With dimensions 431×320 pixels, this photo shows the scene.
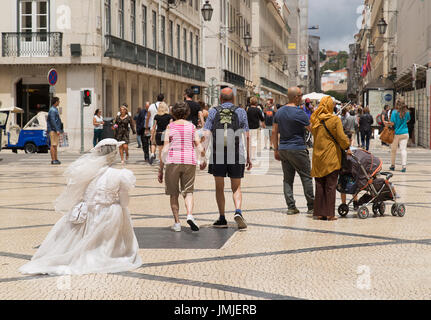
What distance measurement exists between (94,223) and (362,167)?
481cm

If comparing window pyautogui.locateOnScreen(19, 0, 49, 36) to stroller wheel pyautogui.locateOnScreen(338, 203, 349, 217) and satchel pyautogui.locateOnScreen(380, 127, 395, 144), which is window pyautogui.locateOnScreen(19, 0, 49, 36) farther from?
stroller wheel pyautogui.locateOnScreen(338, 203, 349, 217)

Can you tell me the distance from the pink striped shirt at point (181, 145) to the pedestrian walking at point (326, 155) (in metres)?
1.97

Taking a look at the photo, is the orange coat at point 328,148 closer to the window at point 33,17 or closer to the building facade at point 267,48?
the window at point 33,17

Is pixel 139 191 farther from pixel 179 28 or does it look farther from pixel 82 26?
pixel 179 28

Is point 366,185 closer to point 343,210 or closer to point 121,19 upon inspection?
point 343,210

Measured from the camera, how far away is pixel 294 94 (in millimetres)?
11109

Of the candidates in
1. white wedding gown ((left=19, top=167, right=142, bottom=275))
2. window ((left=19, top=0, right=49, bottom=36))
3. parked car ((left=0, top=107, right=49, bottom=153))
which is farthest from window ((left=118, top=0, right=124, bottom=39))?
white wedding gown ((left=19, top=167, right=142, bottom=275))

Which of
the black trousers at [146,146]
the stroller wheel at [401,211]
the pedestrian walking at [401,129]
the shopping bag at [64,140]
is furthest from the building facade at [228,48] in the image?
the stroller wheel at [401,211]

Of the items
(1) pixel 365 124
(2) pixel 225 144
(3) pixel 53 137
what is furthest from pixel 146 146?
(2) pixel 225 144

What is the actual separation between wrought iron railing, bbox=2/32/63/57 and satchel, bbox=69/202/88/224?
25.6 metres

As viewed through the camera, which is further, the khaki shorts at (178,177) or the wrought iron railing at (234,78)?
the wrought iron railing at (234,78)

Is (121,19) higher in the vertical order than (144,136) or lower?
higher

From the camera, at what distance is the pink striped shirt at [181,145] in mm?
9445

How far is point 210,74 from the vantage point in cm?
6028
